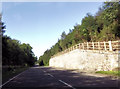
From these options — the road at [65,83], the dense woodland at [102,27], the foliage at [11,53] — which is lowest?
the road at [65,83]

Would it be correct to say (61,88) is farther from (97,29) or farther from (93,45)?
(97,29)

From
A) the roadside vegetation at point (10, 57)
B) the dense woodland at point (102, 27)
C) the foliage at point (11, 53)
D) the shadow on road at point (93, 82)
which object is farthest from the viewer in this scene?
the foliage at point (11, 53)

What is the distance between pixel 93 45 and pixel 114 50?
366 cm

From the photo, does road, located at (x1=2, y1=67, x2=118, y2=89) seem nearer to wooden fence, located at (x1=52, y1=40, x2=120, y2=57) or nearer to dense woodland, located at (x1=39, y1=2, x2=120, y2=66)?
wooden fence, located at (x1=52, y1=40, x2=120, y2=57)

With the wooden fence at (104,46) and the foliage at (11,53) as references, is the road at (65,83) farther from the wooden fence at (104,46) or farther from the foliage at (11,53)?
the foliage at (11,53)

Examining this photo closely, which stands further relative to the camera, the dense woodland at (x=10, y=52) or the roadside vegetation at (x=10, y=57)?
the dense woodland at (x=10, y=52)

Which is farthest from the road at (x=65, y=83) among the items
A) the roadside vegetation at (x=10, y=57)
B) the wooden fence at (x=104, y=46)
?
the wooden fence at (x=104, y=46)

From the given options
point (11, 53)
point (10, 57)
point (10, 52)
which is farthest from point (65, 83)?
point (11, 53)

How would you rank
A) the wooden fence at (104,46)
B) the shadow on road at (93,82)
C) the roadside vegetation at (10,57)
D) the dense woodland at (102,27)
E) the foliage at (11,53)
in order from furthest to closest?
the foliage at (11,53) < the roadside vegetation at (10,57) < the dense woodland at (102,27) < the wooden fence at (104,46) < the shadow on road at (93,82)

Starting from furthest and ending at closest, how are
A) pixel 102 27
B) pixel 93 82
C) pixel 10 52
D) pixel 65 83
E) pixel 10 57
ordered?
pixel 102 27 < pixel 10 52 < pixel 10 57 < pixel 93 82 < pixel 65 83

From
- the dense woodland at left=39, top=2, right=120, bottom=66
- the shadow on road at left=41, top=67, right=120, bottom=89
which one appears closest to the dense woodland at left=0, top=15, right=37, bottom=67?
the shadow on road at left=41, top=67, right=120, bottom=89

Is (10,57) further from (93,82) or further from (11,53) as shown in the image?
(93,82)

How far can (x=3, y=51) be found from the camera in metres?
27.4

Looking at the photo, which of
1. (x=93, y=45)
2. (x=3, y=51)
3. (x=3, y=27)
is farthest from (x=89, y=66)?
(x=3, y=27)
